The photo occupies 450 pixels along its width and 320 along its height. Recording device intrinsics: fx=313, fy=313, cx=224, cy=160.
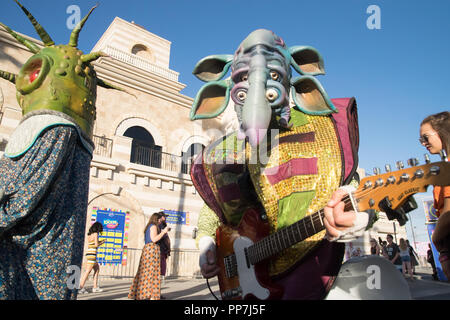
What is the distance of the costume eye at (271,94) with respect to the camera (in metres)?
1.83

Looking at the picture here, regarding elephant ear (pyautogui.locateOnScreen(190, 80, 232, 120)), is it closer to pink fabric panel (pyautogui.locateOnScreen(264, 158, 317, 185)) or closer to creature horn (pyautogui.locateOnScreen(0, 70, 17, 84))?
pink fabric panel (pyautogui.locateOnScreen(264, 158, 317, 185))

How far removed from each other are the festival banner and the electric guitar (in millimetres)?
8367

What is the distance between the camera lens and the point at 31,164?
179 cm

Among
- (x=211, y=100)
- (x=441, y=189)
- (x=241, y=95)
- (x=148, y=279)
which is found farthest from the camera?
(x=148, y=279)

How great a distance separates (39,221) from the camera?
1.82 metres

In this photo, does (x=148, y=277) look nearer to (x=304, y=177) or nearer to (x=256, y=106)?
(x=304, y=177)

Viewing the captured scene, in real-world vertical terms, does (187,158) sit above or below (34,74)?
above

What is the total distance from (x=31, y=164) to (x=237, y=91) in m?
1.27

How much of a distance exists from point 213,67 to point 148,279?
3.22 m

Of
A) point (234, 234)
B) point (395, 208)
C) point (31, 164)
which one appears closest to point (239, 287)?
point (234, 234)

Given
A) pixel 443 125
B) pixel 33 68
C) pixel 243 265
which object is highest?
pixel 33 68

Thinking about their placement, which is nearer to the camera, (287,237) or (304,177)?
(287,237)

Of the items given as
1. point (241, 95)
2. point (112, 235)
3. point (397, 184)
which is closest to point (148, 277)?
point (241, 95)

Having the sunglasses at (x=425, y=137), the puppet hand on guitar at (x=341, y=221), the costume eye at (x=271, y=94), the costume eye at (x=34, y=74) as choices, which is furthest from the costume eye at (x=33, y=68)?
the sunglasses at (x=425, y=137)
